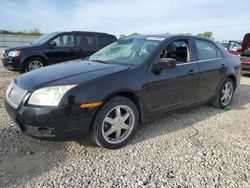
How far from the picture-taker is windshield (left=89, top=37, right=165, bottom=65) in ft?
11.4

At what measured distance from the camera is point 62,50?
8086 mm

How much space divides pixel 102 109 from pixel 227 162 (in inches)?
66.4

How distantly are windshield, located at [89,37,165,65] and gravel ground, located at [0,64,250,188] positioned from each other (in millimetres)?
1146

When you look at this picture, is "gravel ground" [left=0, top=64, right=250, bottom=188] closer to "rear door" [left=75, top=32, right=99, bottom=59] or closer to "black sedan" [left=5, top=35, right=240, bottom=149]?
"black sedan" [left=5, top=35, right=240, bottom=149]

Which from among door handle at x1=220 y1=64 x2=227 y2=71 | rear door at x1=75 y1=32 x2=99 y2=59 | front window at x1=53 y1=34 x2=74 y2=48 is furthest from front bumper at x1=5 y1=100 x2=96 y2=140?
rear door at x1=75 y1=32 x2=99 y2=59

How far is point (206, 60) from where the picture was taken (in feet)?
14.1

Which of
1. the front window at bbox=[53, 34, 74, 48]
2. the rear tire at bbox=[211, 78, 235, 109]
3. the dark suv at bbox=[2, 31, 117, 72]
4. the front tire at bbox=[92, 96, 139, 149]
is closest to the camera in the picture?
the front tire at bbox=[92, 96, 139, 149]

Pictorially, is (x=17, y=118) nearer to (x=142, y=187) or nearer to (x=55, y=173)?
(x=55, y=173)

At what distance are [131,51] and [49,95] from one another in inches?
64.7

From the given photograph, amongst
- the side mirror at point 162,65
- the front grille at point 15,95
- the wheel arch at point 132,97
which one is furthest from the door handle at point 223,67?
the front grille at point 15,95

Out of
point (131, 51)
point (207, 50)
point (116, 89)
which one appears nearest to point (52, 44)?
point (131, 51)

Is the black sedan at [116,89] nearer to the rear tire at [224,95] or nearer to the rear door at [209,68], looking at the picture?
the rear door at [209,68]

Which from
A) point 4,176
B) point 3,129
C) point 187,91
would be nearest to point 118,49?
point 187,91

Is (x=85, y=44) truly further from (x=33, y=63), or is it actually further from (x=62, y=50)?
(x=33, y=63)
